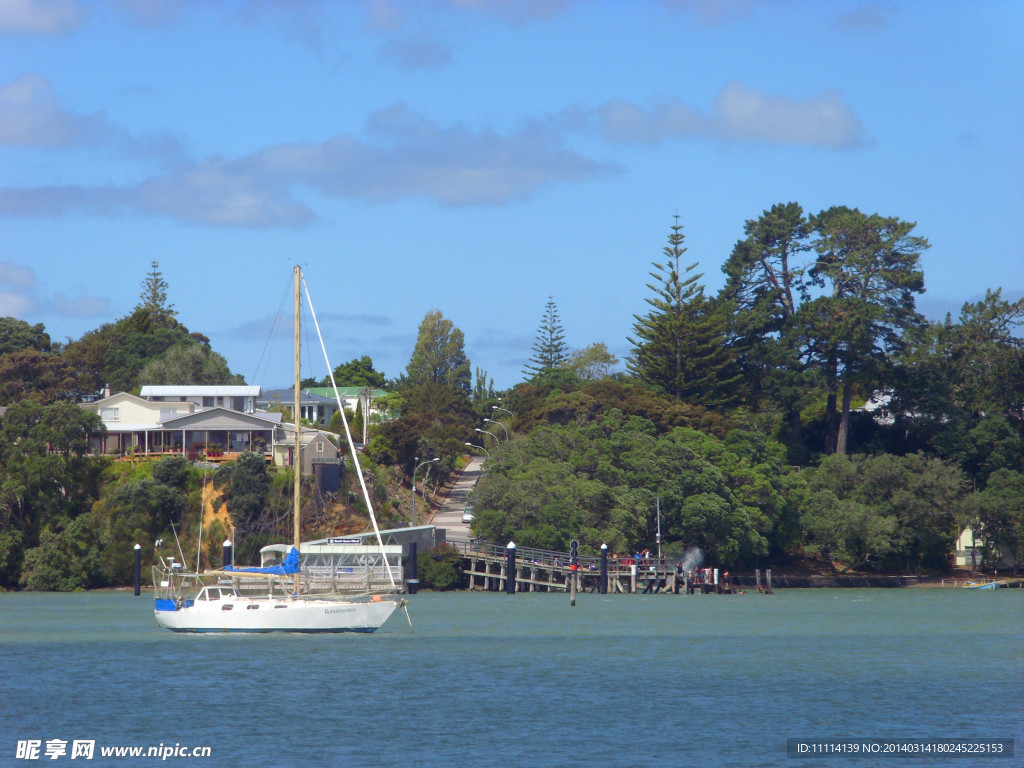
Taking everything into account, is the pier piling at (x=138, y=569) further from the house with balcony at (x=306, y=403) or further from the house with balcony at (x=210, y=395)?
the house with balcony at (x=306, y=403)

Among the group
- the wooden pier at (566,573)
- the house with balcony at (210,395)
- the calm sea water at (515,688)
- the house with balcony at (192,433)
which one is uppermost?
the house with balcony at (210,395)

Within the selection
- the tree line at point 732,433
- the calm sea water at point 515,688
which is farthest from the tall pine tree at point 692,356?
the calm sea water at point 515,688

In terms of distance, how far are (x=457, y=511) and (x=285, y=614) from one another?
48.3 metres

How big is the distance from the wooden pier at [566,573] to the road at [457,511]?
9.60ft

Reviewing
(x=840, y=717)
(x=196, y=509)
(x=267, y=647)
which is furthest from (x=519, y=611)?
(x=840, y=717)

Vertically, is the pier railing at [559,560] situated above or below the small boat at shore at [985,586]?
above

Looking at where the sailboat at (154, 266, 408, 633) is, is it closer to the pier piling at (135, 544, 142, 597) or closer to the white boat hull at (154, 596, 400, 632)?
the white boat hull at (154, 596, 400, 632)

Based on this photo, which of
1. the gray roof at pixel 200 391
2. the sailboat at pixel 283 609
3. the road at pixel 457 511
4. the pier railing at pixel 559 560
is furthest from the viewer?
the gray roof at pixel 200 391

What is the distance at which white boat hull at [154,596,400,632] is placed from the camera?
47.1 m

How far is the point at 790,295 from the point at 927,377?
14761 millimetres

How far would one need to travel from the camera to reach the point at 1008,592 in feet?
264

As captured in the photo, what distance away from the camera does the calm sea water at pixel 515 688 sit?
30.4 m

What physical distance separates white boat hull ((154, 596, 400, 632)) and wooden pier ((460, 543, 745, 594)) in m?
26.6

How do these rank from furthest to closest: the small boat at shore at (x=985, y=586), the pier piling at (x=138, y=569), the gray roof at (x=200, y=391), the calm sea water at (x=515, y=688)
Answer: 1. the gray roof at (x=200, y=391)
2. the small boat at shore at (x=985, y=586)
3. the pier piling at (x=138, y=569)
4. the calm sea water at (x=515, y=688)
